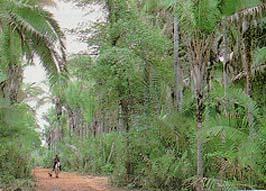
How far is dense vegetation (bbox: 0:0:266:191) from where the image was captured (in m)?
12.3

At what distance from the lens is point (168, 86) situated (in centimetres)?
1953

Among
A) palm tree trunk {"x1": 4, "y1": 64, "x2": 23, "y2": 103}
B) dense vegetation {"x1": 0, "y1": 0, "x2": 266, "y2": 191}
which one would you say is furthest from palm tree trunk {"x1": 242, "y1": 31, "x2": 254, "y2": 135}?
palm tree trunk {"x1": 4, "y1": 64, "x2": 23, "y2": 103}

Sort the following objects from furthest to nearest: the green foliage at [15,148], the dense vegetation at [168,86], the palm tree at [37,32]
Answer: the green foliage at [15,148]
the palm tree at [37,32]
the dense vegetation at [168,86]

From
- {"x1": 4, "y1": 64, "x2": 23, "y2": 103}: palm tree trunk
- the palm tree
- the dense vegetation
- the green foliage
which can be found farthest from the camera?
{"x1": 4, "y1": 64, "x2": 23, "y2": 103}: palm tree trunk

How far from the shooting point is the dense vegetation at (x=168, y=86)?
40.5ft

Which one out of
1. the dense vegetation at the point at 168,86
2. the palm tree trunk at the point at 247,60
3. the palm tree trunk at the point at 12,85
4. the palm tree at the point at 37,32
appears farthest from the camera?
the palm tree trunk at the point at 12,85

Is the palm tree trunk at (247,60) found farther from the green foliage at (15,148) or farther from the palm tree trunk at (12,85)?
the palm tree trunk at (12,85)

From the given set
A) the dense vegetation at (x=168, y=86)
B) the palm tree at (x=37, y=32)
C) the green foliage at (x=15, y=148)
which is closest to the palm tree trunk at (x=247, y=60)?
the dense vegetation at (x=168, y=86)

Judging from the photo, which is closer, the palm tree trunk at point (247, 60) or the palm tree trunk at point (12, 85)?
the palm tree trunk at point (247, 60)

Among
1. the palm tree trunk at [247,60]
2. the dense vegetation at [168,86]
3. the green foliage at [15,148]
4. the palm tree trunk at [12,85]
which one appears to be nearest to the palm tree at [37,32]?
the dense vegetation at [168,86]

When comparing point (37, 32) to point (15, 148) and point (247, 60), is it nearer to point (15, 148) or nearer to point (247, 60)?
point (247, 60)

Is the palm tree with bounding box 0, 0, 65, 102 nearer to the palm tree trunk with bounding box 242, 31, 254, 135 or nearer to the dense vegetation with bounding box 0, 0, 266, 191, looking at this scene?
the dense vegetation with bounding box 0, 0, 266, 191

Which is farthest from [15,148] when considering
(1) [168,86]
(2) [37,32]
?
(2) [37,32]

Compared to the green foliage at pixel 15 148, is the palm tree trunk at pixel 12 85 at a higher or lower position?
higher
